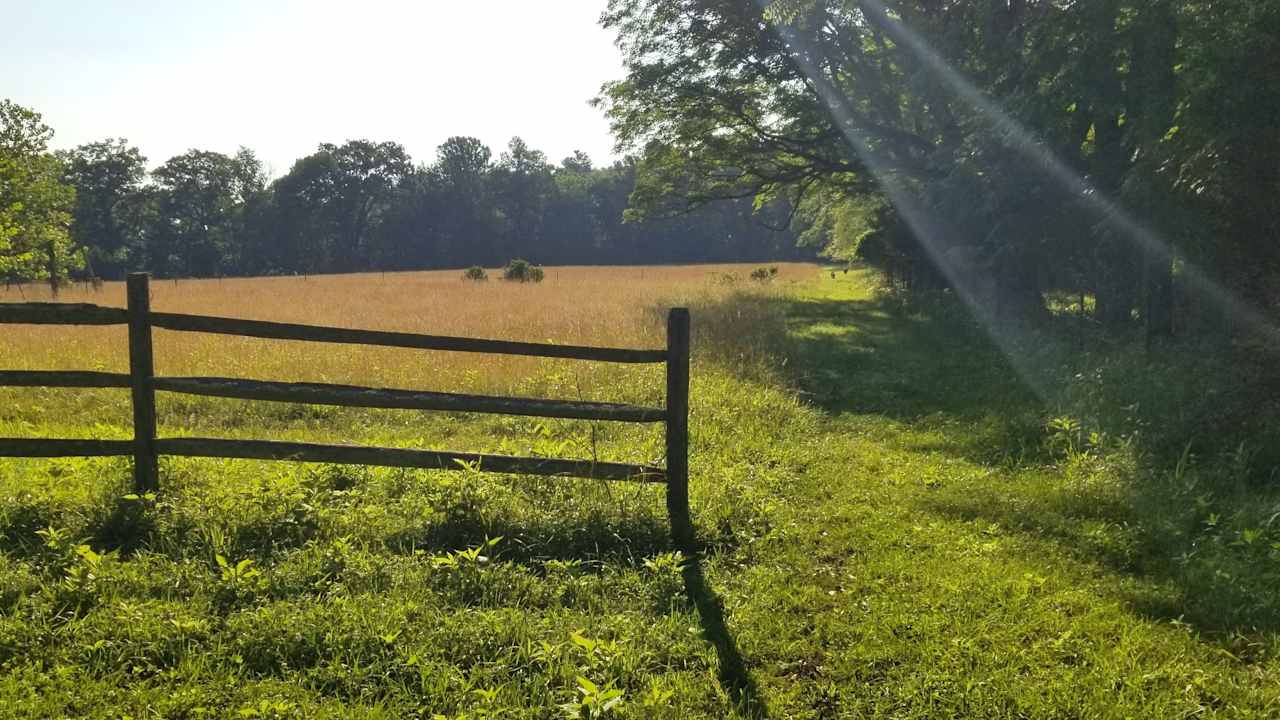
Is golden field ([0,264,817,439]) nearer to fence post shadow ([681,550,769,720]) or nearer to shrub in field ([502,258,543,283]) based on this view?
fence post shadow ([681,550,769,720])

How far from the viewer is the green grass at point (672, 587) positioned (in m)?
3.55

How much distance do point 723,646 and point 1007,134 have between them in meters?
13.3

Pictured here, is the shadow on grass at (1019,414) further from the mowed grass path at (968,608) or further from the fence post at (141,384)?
the fence post at (141,384)

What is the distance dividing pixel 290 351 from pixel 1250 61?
14364 mm

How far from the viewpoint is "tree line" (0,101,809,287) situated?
7650 cm

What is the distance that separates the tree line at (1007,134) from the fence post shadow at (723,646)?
8561mm

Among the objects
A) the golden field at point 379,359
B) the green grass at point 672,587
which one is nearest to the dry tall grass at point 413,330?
the golden field at point 379,359

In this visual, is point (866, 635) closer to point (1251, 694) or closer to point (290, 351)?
point (1251, 694)

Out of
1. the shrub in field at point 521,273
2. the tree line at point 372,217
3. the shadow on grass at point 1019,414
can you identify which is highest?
the tree line at point 372,217

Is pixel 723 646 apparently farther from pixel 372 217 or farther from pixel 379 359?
pixel 372 217

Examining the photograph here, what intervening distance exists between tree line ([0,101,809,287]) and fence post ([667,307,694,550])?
6844cm

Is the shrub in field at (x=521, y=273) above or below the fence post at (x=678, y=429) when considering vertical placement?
above

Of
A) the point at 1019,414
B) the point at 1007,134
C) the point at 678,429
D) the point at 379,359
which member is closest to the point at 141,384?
the point at 678,429

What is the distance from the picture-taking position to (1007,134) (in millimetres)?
14156
